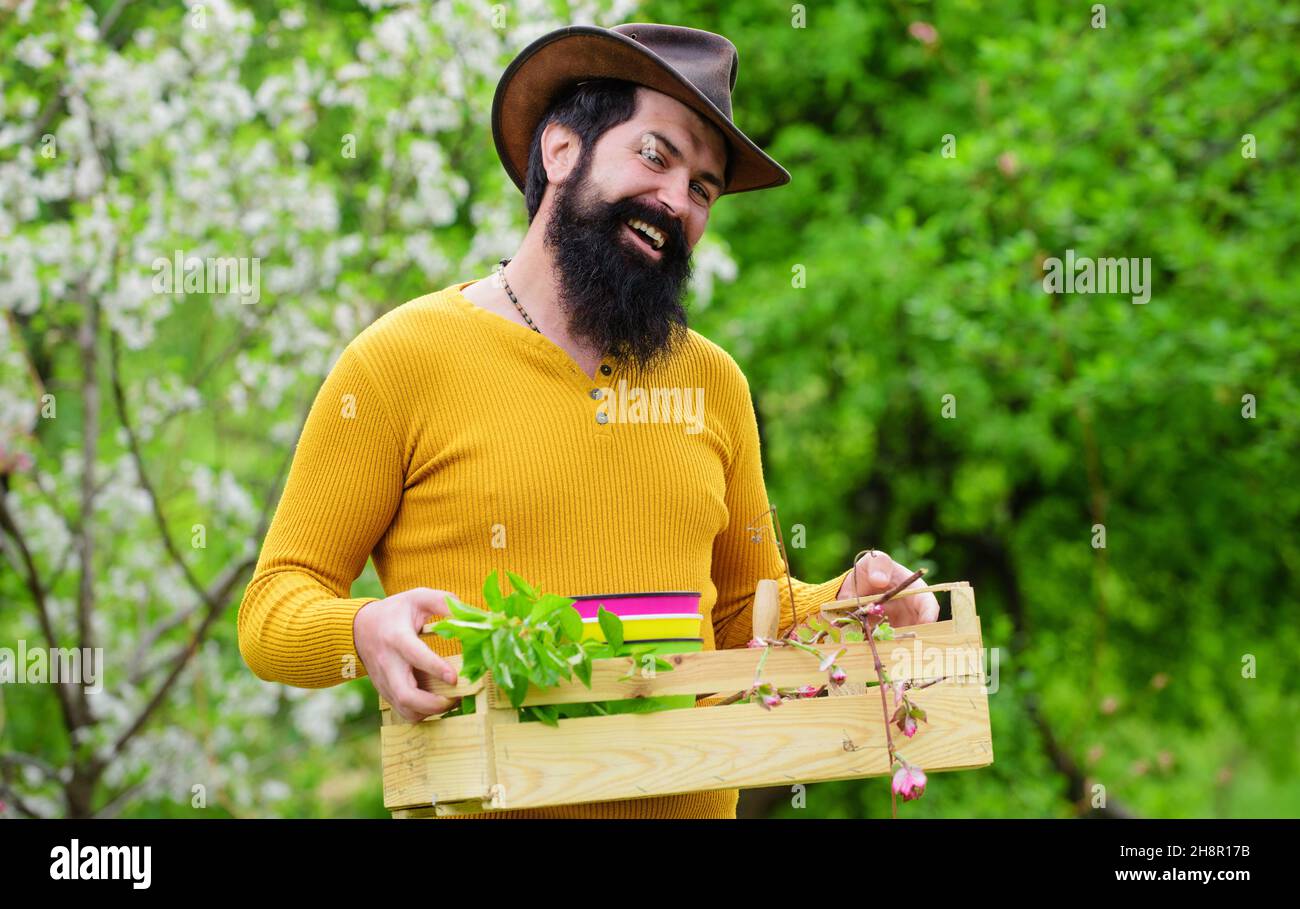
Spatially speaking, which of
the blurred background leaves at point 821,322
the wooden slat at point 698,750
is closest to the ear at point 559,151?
the wooden slat at point 698,750

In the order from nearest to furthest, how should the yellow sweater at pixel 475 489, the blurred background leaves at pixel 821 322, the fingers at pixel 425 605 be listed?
the fingers at pixel 425 605 < the yellow sweater at pixel 475 489 < the blurred background leaves at pixel 821 322

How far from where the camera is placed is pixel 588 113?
245 centimetres

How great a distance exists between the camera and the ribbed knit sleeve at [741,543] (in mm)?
2557

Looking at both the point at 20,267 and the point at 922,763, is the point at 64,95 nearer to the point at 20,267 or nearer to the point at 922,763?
the point at 20,267

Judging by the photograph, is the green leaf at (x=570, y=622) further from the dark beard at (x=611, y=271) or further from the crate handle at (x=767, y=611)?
the dark beard at (x=611, y=271)

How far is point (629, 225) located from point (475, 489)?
0.55 metres

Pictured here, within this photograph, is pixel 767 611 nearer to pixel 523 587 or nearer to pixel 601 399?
pixel 601 399

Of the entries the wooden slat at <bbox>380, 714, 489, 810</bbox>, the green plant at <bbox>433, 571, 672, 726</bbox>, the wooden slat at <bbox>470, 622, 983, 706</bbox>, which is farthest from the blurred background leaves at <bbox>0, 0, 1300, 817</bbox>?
the green plant at <bbox>433, 571, 672, 726</bbox>

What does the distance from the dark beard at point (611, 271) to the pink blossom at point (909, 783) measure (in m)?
0.82

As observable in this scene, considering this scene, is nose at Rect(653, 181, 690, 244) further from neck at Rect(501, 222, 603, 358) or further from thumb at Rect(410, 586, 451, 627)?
thumb at Rect(410, 586, 451, 627)

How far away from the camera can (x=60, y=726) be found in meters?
7.71

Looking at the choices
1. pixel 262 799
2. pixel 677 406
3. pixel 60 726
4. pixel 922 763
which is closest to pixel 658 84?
pixel 677 406

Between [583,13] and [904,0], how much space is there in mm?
2801

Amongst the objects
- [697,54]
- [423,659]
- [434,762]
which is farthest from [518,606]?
[697,54]
